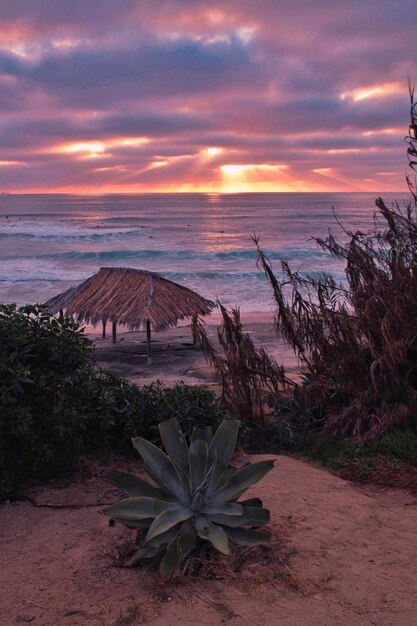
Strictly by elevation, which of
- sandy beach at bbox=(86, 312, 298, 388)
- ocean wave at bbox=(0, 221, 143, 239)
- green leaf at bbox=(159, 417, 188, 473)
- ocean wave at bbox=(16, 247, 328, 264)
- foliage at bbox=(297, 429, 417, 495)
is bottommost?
sandy beach at bbox=(86, 312, 298, 388)

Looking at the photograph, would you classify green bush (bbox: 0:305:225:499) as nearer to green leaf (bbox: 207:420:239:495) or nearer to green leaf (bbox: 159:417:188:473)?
green leaf (bbox: 159:417:188:473)

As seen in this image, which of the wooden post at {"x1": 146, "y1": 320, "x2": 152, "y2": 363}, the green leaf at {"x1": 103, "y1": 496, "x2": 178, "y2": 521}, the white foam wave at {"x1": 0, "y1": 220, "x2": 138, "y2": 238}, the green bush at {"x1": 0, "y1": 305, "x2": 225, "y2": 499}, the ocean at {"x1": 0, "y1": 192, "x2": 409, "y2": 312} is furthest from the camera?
the white foam wave at {"x1": 0, "y1": 220, "x2": 138, "y2": 238}

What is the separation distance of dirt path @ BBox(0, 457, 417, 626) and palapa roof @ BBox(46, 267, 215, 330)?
7.50m

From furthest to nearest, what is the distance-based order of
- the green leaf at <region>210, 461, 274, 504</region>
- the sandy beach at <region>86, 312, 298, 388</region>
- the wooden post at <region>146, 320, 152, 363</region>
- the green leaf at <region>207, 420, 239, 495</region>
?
1. the wooden post at <region>146, 320, 152, 363</region>
2. the sandy beach at <region>86, 312, 298, 388</region>
3. the green leaf at <region>207, 420, 239, 495</region>
4. the green leaf at <region>210, 461, 274, 504</region>

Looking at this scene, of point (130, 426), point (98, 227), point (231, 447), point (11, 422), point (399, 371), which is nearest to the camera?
point (231, 447)

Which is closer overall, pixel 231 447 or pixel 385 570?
pixel 385 570

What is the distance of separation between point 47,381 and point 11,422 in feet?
1.42

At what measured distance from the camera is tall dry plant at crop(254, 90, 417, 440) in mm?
5816

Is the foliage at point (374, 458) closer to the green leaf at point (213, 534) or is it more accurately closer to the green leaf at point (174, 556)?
the green leaf at point (213, 534)

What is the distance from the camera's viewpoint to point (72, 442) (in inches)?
184

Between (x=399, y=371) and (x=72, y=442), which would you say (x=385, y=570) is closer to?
(x=72, y=442)

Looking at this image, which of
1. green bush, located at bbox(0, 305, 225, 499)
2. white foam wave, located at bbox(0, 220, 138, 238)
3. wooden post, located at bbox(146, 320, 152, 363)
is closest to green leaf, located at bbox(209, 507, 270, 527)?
green bush, located at bbox(0, 305, 225, 499)

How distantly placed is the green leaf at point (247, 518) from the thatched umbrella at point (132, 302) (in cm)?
820

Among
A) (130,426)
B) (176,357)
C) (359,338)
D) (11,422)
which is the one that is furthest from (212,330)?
(11,422)
